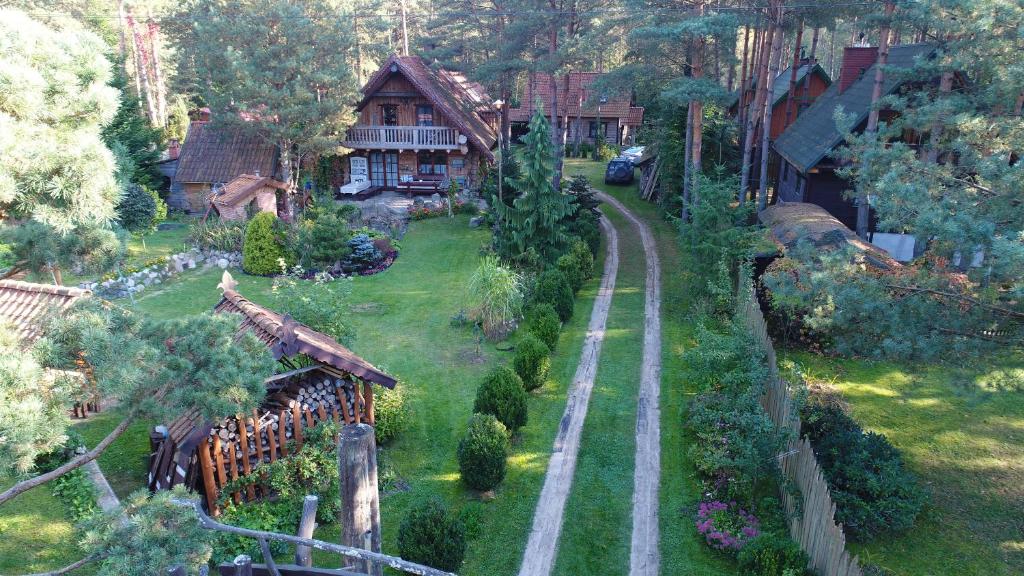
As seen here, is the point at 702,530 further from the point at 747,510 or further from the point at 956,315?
the point at 956,315

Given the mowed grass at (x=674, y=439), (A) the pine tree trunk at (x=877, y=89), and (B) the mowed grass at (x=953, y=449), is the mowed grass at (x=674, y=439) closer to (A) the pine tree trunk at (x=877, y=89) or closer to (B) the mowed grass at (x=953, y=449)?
(B) the mowed grass at (x=953, y=449)

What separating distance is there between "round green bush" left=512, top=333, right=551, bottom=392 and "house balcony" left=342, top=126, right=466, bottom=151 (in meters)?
18.2

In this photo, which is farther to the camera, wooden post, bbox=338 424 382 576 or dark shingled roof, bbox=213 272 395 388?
dark shingled roof, bbox=213 272 395 388

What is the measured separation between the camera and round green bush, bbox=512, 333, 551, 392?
13938mm

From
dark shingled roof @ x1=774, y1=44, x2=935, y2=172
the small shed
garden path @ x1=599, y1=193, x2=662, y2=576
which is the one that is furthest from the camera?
the small shed

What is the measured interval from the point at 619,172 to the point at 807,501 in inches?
1174

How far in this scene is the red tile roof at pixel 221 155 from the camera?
28.6m

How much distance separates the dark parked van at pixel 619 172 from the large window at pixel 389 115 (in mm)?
12663

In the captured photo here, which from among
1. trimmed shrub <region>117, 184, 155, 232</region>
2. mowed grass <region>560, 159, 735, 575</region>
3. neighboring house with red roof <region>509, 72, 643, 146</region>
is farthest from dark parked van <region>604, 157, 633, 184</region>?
trimmed shrub <region>117, 184, 155, 232</region>

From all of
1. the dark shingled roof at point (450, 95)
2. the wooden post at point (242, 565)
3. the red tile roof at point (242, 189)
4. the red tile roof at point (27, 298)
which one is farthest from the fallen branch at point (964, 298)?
the dark shingled roof at point (450, 95)

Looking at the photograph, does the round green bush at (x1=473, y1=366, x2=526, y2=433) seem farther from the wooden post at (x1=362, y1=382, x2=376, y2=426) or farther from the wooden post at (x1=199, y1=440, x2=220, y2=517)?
the wooden post at (x1=199, y1=440, x2=220, y2=517)

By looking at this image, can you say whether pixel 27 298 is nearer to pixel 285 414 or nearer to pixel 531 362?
pixel 285 414

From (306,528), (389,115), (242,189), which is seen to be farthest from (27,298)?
(389,115)

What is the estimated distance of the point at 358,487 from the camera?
7043 millimetres
